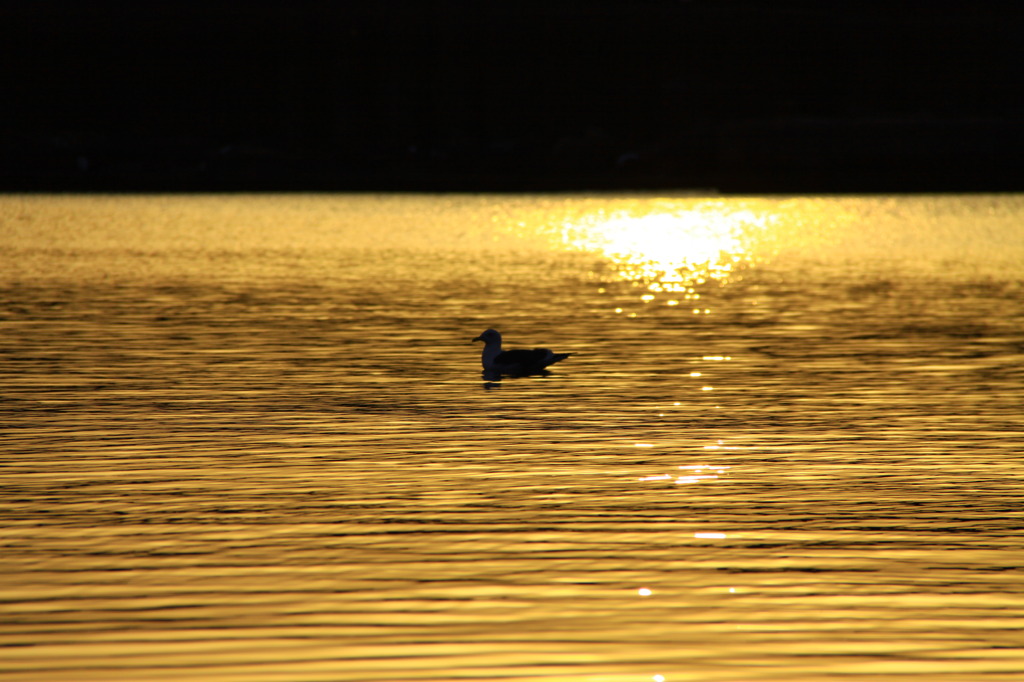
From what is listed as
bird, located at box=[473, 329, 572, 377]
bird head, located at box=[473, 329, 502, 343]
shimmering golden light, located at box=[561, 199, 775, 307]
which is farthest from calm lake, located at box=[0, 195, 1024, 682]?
shimmering golden light, located at box=[561, 199, 775, 307]

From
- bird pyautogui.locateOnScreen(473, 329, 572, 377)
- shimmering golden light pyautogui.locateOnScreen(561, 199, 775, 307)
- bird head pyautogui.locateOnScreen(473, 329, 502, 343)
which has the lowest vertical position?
shimmering golden light pyautogui.locateOnScreen(561, 199, 775, 307)

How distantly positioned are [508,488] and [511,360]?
746 cm
